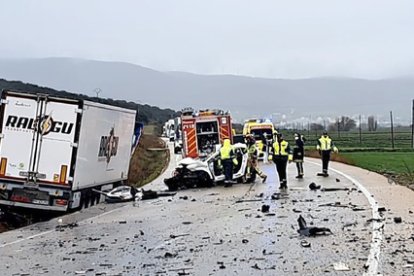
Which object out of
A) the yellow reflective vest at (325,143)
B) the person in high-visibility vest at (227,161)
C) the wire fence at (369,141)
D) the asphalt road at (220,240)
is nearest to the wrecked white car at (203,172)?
the person in high-visibility vest at (227,161)

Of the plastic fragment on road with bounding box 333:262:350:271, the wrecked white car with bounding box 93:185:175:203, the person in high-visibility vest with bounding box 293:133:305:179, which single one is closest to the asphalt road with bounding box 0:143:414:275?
the plastic fragment on road with bounding box 333:262:350:271

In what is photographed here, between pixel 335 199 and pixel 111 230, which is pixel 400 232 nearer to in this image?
pixel 111 230

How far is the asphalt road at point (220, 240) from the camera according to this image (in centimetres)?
968

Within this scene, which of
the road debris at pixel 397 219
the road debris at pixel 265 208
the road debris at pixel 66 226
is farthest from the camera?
the road debris at pixel 265 208

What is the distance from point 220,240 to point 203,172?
1350cm

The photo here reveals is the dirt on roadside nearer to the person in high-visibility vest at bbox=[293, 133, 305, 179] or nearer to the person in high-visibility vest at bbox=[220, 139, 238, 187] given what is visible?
the person in high-visibility vest at bbox=[220, 139, 238, 187]

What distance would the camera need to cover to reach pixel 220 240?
484 inches

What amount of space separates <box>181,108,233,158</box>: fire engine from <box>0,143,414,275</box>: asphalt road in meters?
14.0

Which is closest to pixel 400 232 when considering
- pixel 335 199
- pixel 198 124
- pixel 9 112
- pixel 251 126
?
pixel 335 199

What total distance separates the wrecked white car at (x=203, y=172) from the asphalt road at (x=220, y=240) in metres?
5.21

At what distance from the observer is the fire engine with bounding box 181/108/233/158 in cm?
3428

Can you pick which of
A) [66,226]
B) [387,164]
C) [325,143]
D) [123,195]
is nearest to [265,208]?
[66,226]

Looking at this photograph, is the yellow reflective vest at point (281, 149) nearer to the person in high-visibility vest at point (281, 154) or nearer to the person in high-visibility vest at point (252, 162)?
the person in high-visibility vest at point (281, 154)

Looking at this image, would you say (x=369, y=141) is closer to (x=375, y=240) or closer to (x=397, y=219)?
(x=397, y=219)
